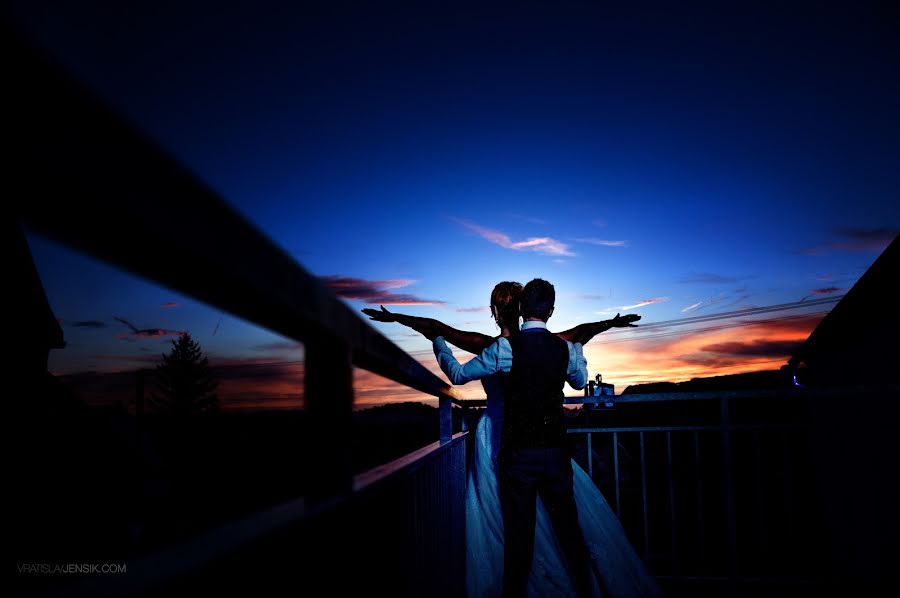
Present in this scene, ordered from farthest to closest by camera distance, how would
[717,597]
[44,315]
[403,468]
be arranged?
[44,315]
[717,597]
[403,468]

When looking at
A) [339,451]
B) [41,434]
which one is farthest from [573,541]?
[41,434]

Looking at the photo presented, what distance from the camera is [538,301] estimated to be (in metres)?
2.92

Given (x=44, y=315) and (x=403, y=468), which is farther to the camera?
(x=44, y=315)

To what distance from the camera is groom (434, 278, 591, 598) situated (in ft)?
8.71

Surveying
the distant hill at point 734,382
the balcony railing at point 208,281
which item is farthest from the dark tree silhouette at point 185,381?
the balcony railing at point 208,281

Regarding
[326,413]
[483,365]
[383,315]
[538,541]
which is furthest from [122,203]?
[383,315]

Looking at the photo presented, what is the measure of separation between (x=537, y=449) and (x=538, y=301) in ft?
2.78

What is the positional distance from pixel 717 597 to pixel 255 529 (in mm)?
4256

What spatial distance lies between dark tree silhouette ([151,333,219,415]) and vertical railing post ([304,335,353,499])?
270ft

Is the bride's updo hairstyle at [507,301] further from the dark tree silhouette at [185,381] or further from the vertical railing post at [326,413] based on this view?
the dark tree silhouette at [185,381]

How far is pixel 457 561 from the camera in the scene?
8.93 ft

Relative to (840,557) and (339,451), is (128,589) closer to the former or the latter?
(339,451)

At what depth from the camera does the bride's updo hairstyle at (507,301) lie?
11.5 feet

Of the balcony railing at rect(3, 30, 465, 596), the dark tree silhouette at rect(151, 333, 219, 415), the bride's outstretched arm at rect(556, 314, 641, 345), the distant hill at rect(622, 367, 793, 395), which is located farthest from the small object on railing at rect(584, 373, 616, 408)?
the dark tree silhouette at rect(151, 333, 219, 415)
